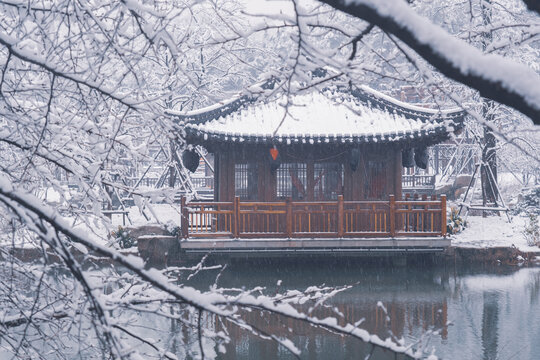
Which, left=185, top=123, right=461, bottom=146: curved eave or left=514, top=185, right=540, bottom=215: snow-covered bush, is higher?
left=185, top=123, right=461, bottom=146: curved eave

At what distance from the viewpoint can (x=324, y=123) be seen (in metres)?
15.0

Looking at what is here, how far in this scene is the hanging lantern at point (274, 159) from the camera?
45.9ft

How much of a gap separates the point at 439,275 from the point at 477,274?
1.02m

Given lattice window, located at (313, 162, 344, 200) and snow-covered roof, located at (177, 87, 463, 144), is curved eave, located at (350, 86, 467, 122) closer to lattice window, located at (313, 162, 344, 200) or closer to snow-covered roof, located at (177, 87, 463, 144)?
snow-covered roof, located at (177, 87, 463, 144)

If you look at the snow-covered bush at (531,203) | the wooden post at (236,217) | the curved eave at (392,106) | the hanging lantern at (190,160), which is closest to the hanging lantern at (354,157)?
the curved eave at (392,106)

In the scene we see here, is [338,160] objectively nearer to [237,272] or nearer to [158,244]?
[237,272]

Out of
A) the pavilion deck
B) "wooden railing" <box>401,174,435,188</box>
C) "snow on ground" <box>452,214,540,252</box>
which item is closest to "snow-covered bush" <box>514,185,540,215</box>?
"snow on ground" <box>452,214,540,252</box>

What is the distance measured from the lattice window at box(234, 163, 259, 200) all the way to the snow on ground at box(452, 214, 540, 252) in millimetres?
5784

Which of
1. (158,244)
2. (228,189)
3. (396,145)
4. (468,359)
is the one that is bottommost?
(468,359)

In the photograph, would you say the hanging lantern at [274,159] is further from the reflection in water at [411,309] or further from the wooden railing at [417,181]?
the wooden railing at [417,181]

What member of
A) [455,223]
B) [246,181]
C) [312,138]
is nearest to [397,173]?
[312,138]

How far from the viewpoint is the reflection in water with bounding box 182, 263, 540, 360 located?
26.8 ft

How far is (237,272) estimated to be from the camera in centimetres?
1381

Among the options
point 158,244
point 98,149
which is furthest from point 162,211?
point 98,149
